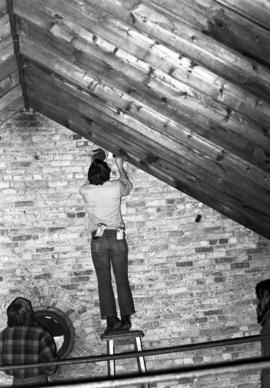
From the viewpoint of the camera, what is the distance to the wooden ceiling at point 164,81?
2.71 m

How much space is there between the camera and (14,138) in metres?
5.81

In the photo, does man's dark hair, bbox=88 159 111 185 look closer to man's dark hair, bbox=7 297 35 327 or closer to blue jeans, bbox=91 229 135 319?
blue jeans, bbox=91 229 135 319

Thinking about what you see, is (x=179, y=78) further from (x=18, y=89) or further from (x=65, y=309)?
(x=65, y=309)

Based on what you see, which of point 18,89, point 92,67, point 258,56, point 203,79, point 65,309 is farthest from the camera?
point 65,309

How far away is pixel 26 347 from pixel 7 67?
90.5 inches

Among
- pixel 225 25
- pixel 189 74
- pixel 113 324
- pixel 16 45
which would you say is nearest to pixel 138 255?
pixel 113 324

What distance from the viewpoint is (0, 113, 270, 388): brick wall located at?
5652 millimetres

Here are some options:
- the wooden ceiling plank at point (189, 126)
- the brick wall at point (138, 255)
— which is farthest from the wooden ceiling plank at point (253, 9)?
the brick wall at point (138, 255)

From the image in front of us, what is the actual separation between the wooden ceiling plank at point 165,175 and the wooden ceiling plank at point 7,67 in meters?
0.69

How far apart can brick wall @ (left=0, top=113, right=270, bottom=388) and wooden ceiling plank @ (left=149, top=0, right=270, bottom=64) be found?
326 cm

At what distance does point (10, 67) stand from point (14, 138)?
1.34 m

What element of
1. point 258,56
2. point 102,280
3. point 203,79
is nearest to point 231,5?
point 258,56

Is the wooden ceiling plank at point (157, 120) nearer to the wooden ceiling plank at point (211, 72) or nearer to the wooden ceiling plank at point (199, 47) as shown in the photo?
the wooden ceiling plank at point (211, 72)

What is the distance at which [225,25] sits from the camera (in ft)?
8.29
